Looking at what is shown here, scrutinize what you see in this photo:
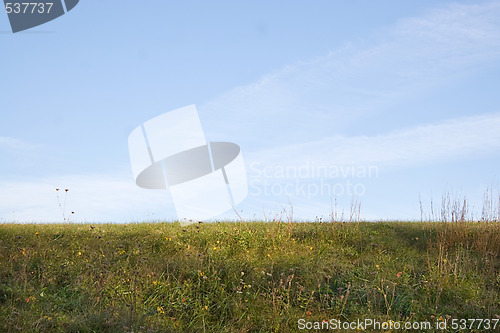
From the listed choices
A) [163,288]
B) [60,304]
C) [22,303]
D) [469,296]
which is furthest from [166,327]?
[469,296]

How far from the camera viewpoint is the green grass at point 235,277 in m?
6.68

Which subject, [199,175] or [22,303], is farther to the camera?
[199,175]

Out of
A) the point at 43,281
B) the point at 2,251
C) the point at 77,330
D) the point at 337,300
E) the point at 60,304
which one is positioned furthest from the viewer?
the point at 2,251

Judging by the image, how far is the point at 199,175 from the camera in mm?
10031

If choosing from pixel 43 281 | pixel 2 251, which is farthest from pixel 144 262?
pixel 2 251

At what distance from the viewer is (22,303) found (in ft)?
22.7

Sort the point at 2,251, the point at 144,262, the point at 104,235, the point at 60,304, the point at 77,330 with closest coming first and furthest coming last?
the point at 77,330, the point at 60,304, the point at 144,262, the point at 2,251, the point at 104,235

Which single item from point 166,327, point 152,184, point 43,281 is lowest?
point 166,327

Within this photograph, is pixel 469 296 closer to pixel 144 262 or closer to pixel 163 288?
pixel 163 288

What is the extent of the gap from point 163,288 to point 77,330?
1647mm

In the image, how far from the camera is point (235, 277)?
25.3ft

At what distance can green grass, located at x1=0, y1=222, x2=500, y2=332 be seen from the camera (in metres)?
6.68

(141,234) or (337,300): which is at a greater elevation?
(141,234)

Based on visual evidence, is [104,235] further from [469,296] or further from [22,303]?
[469,296]
